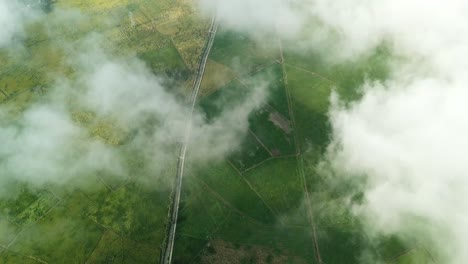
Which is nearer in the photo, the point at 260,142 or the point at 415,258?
the point at 415,258

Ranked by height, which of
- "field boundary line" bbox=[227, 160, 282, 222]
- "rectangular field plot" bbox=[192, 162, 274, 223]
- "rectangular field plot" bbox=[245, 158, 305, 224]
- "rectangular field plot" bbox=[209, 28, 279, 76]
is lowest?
"rectangular field plot" bbox=[192, 162, 274, 223]

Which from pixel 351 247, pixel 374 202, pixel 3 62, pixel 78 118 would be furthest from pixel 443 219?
pixel 3 62

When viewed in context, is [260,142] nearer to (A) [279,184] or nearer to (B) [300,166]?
(B) [300,166]

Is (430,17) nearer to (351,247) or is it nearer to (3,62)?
(351,247)

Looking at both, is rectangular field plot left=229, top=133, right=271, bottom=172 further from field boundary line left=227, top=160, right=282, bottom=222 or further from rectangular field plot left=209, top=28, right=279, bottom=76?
rectangular field plot left=209, top=28, right=279, bottom=76

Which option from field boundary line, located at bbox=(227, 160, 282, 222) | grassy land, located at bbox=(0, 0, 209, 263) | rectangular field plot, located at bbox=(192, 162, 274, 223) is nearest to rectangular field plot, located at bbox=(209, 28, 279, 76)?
grassy land, located at bbox=(0, 0, 209, 263)

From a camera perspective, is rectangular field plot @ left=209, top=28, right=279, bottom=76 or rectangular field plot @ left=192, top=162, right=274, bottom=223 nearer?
rectangular field plot @ left=192, top=162, right=274, bottom=223

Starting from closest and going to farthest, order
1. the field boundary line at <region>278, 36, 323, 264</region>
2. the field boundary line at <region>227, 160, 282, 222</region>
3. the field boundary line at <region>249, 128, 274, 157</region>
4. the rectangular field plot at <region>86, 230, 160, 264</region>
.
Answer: the rectangular field plot at <region>86, 230, 160, 264</region> < the field boundary line at <region>278, 36, 323, 264</region> < the field boundary line at <region>227, 160, 282, 222</region> < the field boundary line at <region>249, 128, 274, 157</region>

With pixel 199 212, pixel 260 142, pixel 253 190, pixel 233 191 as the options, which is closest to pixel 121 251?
pixel 199 212

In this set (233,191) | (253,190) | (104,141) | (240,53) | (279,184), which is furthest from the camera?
(240,53)
